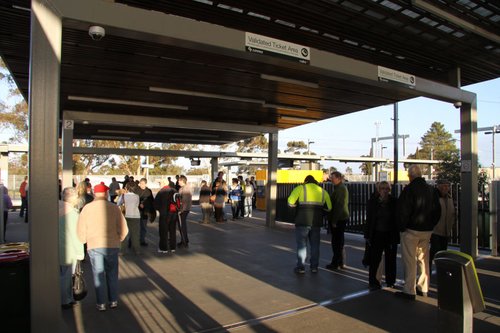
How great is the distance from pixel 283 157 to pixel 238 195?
1519 centimetres

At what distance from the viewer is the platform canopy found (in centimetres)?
559

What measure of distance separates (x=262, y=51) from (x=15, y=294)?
433 cm

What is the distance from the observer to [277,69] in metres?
8.15

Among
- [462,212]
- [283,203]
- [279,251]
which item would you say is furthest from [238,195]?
[462,212]

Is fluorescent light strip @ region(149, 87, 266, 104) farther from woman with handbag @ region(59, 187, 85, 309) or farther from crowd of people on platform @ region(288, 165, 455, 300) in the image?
woman with handbag @ region(59, 187, 85, 309)

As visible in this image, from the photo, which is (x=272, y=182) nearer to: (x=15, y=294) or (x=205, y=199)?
(x=205, y=199)

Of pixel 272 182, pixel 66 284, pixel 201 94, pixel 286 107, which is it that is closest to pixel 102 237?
pixel 66 284

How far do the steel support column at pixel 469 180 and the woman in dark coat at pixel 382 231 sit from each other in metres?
3.47

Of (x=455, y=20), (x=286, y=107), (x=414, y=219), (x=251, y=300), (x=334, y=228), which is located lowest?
(x=251, y=300)

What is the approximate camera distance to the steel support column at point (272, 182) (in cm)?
1520

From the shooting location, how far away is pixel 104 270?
549cm

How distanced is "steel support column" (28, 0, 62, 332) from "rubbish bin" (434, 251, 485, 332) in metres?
3.51

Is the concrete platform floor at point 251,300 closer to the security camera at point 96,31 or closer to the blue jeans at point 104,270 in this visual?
the blue jeans at point 104,270

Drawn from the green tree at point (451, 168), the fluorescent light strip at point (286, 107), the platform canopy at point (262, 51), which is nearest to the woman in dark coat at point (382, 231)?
the platform canopy at point (262, 51)
